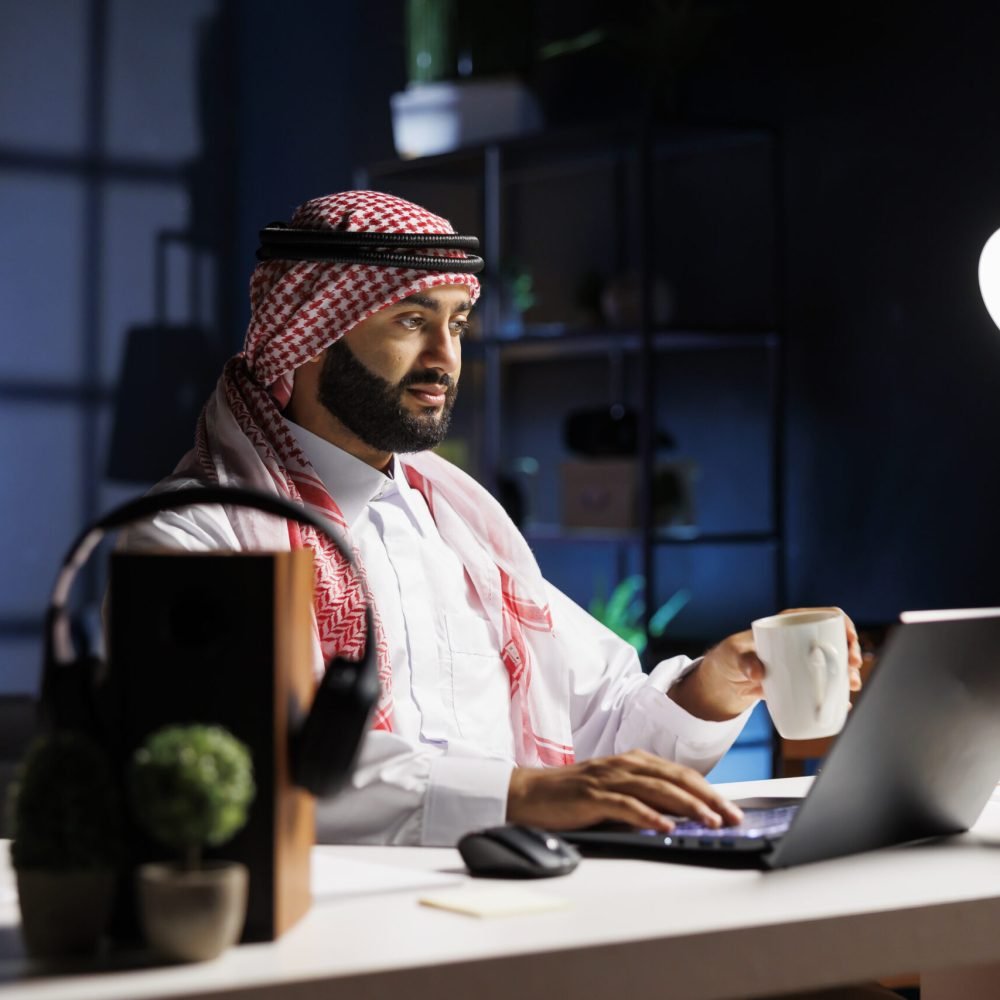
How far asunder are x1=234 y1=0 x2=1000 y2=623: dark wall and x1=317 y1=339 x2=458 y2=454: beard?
1.88m

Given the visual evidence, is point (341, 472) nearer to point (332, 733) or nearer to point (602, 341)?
point (332, 733)

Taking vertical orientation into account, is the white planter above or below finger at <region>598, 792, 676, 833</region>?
above

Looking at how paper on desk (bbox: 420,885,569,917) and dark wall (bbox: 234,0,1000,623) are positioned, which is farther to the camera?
dark wall (bbox: 234,0,1000,623)

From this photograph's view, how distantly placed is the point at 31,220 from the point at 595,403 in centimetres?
186

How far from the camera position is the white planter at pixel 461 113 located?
455 cm

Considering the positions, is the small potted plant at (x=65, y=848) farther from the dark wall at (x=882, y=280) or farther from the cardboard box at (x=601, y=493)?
the cardboard box at (x=601, y=493)

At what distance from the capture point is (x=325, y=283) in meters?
2.02

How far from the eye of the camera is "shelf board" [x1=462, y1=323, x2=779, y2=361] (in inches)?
162

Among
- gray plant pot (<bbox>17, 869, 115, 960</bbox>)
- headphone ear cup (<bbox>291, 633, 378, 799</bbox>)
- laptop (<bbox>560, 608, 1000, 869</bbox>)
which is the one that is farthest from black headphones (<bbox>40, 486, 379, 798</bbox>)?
laptop (<bbox>560, 608, 1000, 869</bbox>)

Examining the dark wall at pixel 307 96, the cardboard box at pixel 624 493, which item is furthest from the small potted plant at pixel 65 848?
the dark wall at pixel 307 96

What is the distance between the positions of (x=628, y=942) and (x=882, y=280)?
3.09 metres

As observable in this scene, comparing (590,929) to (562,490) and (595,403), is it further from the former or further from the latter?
(595,403)

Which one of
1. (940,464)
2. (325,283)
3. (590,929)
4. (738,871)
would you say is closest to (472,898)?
(590,929)

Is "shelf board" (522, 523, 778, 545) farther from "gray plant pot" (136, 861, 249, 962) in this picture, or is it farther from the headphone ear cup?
"gray plant pot" (136, 861, 249, 962)
